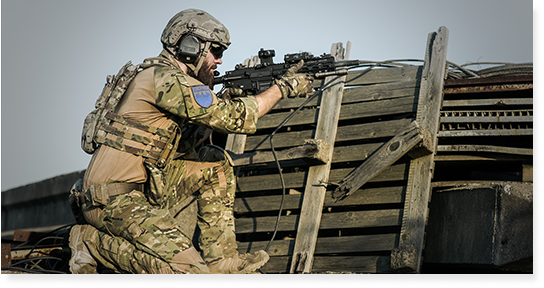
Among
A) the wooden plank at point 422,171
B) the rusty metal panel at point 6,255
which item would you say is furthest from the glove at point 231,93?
the rusty metal panel at point 6,255

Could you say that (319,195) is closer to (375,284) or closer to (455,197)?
(455,197)

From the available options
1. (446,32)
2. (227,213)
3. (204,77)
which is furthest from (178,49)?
(446,32)

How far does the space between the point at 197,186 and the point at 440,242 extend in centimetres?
215

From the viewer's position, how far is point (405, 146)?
444 cm

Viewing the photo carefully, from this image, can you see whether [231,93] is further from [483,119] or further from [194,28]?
[483,119]

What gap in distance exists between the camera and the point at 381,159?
461 cm

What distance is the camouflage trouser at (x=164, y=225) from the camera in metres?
3.49

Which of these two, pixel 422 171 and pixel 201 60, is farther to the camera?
pixel 422 171

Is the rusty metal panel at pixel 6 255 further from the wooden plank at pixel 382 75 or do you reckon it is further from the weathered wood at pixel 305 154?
the wooden plank at pixel 382 75

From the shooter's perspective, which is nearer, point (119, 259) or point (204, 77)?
point (119, 259)

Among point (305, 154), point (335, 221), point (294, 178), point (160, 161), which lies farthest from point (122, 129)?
point (335, 221)

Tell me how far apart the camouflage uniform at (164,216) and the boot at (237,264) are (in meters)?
0.09

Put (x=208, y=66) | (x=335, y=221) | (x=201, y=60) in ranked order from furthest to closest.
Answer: (x=335, y=221) → (x=208, y=66) → (x=201, y=60)

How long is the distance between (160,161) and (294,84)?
3.96 feet
